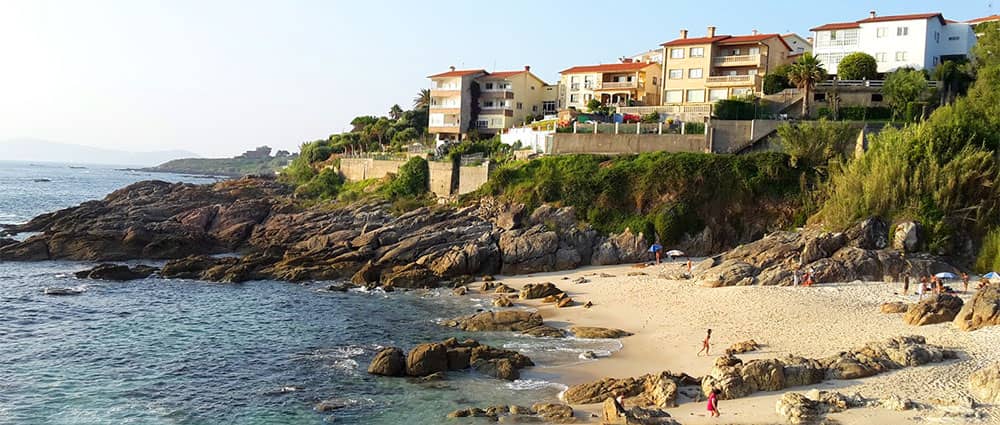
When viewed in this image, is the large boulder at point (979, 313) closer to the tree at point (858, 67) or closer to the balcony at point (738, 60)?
the tree at point (858, 67)

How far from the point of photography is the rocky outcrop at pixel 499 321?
32781mm

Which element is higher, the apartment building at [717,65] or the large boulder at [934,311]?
the apartment building at [717,65]

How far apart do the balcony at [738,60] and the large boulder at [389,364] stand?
5008 cm

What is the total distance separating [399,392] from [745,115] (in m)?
40.3

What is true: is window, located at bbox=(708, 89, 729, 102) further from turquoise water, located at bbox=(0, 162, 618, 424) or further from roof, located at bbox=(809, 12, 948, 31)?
turquoise water, located at bbox=(0, 162, 618, 424)

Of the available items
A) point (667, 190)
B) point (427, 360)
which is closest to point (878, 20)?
point (667, 190)

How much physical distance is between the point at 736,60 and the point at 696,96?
15.3 feet

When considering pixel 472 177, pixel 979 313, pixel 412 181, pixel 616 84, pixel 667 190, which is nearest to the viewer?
pixel 979 313

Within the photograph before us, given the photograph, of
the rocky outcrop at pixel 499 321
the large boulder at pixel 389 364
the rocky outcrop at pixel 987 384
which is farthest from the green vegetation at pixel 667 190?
the rocky outcrop at pixel 987 384

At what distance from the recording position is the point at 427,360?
26.4 m

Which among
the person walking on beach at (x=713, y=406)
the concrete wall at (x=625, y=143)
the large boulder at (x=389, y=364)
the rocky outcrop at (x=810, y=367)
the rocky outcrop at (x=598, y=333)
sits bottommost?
the large boulder at (x=389, y=364)

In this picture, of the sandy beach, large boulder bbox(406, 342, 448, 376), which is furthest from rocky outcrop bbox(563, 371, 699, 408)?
large boulder bbox(406, 342, 448, 376)

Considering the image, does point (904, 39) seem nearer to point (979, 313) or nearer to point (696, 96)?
point (696, 96)

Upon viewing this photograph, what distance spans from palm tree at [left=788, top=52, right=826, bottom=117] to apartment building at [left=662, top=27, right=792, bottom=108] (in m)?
6.60
